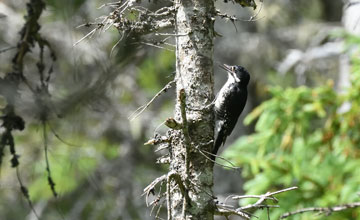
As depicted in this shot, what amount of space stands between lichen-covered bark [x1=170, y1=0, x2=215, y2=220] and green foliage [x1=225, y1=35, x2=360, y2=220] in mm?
2684

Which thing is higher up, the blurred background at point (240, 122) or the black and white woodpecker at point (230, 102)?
the blurred background at point (240, 122)

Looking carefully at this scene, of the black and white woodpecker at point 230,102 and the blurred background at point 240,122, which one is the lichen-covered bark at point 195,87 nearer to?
the blurred background at point 240,122

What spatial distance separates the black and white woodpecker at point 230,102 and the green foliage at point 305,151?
1.27 m

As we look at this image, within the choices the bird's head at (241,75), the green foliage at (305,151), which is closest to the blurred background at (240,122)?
the green foliage at (305,151)

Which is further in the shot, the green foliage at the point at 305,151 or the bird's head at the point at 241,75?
the green foliage at the point at 305,151

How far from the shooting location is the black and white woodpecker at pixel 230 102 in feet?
16.4

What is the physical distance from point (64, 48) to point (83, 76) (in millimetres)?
6096

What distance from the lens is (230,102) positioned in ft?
17.6

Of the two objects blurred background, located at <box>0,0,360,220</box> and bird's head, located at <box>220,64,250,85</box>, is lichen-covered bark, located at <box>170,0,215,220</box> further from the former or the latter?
bird's head, located at <box>220,64,250,85</box>

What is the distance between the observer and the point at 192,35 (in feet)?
12.9

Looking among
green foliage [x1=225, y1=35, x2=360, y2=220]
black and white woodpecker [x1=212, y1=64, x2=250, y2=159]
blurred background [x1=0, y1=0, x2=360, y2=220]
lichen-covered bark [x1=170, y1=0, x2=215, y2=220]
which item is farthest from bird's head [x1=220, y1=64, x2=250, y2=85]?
lichen-covered bark [x1=170, y1=0, x2=215, y2=220]

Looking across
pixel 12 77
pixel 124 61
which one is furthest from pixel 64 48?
pixel 124 61

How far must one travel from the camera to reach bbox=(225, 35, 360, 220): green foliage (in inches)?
260

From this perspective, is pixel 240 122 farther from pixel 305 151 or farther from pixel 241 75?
pixel 241 75
